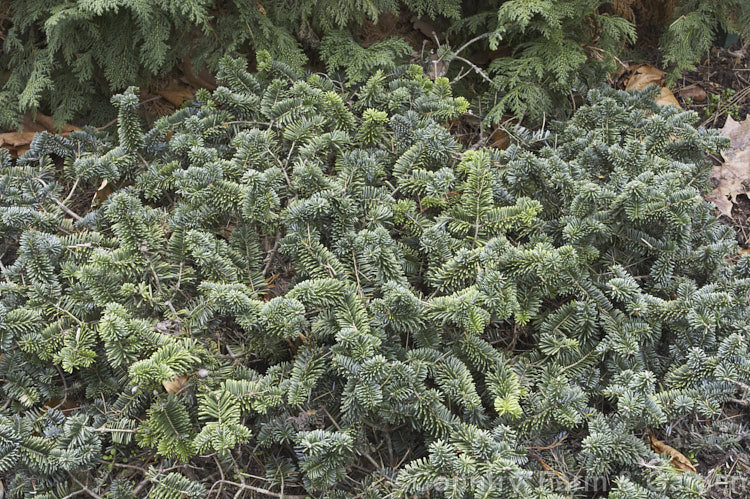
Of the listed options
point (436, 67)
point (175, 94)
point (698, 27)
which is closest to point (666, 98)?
point (698, 27)

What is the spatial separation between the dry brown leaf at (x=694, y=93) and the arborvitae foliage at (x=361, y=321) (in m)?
1.11

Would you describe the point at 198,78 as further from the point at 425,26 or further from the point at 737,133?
the point at 737,133

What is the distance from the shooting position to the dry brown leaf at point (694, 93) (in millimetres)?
3171

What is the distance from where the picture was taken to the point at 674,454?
1.73 m

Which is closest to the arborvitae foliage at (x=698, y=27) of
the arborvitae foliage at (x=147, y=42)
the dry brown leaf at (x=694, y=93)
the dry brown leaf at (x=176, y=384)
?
the dry brown leaf at (x=694, y=93)

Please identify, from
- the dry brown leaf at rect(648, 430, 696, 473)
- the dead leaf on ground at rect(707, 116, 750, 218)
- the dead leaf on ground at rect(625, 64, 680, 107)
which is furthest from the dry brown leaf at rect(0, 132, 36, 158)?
the dead leaf on ground at rect(707, 116, 750, 218)

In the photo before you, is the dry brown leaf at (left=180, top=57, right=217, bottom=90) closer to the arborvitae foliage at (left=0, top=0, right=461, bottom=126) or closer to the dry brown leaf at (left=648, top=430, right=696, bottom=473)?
the arborvitae foliage at (left=0, top=0, right=461, bottom=126)

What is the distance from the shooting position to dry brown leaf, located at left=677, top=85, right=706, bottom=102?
3171mm

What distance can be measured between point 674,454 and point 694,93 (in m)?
2.26

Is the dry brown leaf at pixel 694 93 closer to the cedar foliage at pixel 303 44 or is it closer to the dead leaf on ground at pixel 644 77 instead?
the dead leaf on ground at pixel 644 77

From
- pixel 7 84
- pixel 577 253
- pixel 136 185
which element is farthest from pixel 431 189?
pixel 7 84

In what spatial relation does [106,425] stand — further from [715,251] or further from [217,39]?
[715,251]

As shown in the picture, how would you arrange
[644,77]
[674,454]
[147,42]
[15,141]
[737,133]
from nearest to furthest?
[674,454], [147,42], [15,141], [737,133], [644,77]

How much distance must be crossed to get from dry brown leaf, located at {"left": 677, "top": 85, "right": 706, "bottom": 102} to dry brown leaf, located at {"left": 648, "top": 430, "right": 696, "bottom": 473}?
219cm
